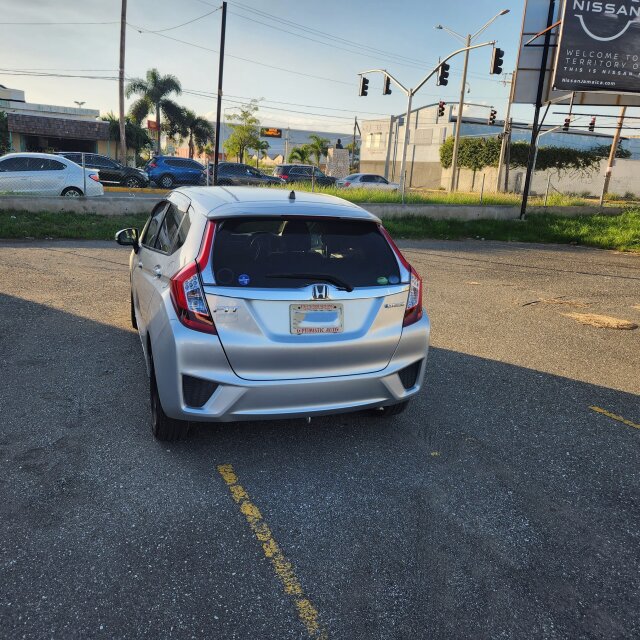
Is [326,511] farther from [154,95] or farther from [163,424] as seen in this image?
[154,95]

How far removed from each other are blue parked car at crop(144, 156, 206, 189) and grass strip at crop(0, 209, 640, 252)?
1145 centimetres

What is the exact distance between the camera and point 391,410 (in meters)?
4.22

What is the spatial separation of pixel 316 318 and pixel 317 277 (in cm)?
26

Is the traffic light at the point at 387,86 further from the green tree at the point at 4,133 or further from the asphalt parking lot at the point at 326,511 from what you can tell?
the green tree at the point at 4,133

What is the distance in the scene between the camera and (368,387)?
3.54m

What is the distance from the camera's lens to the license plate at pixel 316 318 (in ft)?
10.8

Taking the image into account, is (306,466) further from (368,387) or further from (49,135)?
(49,135)

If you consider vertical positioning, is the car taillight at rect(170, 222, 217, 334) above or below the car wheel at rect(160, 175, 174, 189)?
below

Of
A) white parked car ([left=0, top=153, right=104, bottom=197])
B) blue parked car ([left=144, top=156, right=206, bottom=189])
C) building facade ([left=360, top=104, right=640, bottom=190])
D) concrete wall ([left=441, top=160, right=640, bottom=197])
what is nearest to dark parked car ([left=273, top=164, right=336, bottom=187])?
blue parked car ([left=144, top=156, right=206, bottom=189])

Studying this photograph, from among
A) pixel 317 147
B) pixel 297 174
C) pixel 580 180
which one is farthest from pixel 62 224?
pixel 317 147

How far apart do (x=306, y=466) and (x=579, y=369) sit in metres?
3.60

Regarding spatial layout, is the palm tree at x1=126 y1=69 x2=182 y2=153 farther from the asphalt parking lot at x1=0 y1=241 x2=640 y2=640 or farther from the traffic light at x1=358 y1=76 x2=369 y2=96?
the asphalt parking lot at x1=0 y1=241 x2=640 y2=640

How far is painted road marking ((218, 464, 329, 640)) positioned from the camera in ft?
7.67

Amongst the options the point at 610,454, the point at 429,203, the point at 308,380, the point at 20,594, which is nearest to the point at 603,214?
the point at 429,203
